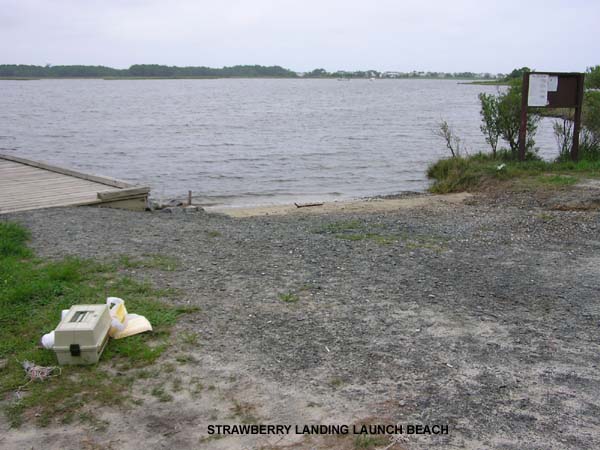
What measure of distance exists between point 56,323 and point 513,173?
1097 cm

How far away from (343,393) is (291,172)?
18.1 metres

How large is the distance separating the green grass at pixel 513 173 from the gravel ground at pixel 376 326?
12.2 ft

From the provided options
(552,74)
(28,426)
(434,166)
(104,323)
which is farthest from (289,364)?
(434,166)

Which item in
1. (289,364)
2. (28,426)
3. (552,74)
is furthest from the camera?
(552,74)

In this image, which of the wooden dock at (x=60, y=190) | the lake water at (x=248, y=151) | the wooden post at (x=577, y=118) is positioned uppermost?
the wooden post at (x=577, y=118)

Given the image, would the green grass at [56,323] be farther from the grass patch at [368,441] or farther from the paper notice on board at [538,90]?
the paper notice on board at [538,90]

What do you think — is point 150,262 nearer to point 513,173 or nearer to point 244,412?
point 244,412

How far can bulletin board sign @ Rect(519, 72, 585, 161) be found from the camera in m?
13.1

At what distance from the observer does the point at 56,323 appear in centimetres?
481

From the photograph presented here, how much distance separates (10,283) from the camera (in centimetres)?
565

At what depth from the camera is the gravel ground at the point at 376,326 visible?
358cm

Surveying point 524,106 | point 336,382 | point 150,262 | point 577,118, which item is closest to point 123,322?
point 336,382

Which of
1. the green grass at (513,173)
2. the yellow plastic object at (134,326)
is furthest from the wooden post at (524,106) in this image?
the yellow plastic object at (134,326)

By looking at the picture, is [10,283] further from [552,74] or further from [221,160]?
[221,160]
